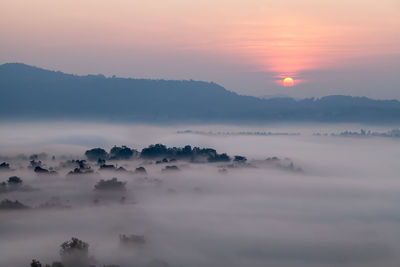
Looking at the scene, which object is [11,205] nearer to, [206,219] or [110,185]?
[110,185]

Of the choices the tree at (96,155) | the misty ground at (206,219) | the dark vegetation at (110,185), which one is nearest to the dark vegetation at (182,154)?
the misty ground at (206,219)

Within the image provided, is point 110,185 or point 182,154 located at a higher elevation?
point 182,154

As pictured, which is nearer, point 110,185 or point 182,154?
point 110,185

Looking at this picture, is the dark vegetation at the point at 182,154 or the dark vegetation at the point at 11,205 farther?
the dark vegetation at the point at 182,154

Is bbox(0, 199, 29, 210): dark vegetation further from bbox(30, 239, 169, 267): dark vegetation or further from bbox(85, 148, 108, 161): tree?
bbox(85, 148, 108, 161): tree

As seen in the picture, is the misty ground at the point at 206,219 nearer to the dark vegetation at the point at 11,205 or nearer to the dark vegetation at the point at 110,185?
the dark vegetation at the point at 11,205

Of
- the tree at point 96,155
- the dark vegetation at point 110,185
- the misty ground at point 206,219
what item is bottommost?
the misty ground at point 206,219

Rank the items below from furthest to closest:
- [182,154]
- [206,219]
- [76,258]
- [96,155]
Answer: [182,154] → [96,155] → [206,219] → [76,258]

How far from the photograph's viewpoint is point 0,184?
6669 centimetres

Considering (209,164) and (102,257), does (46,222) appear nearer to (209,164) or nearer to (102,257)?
(102,257)

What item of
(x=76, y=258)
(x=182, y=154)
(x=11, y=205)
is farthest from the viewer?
(x=182, y=154)

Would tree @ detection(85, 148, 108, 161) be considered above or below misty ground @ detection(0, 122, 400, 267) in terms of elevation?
above

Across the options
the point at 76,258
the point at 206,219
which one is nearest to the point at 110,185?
the point at 206,219

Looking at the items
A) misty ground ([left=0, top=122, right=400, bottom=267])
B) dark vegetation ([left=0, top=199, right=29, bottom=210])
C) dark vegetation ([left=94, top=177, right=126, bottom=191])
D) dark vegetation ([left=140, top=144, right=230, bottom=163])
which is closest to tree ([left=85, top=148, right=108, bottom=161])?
dark vegetation ([left=140, top=144, right=230, bottom=163])
